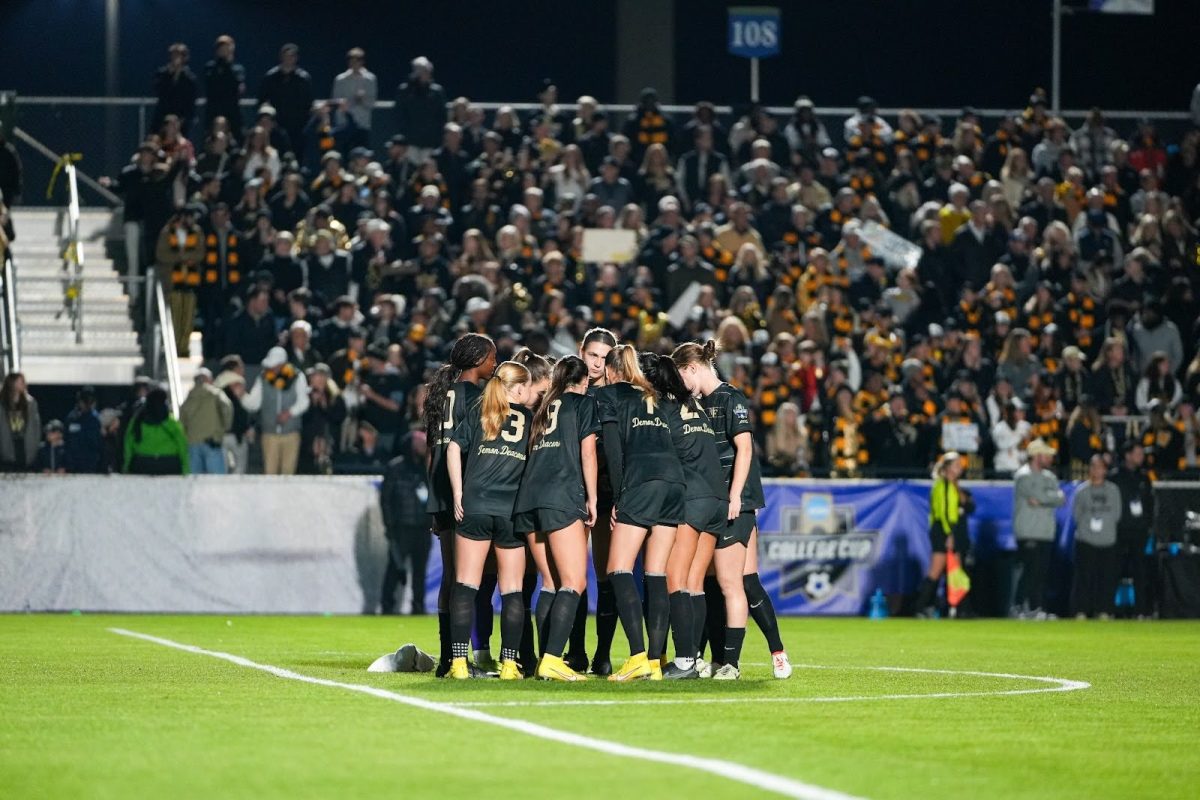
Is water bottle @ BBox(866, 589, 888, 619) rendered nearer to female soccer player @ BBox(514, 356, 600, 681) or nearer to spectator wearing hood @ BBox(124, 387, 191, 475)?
spectator wearing hood @ BBox(124, 387, 191, 475)

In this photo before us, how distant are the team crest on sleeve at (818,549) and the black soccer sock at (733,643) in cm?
1102

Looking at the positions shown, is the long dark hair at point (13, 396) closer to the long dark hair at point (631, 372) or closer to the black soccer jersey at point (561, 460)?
the black soccer jersey at point (561, 460)

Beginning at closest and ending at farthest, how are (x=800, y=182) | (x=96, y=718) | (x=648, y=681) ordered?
(x=96, y=718) → (x=648, y=681) → (x=800, y=182)

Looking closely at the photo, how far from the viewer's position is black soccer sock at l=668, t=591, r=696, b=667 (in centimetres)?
1296

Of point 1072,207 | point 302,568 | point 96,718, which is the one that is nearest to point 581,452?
point 96,718

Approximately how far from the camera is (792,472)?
24.9 meters

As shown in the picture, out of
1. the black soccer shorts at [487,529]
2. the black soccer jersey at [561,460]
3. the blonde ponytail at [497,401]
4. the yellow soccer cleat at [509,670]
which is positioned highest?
the blonde ponytail at [497,401]

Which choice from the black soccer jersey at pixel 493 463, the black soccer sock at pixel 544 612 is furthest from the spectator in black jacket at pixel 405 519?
the black soccer jersey at pixel 493 463

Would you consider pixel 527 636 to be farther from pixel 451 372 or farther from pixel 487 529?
pixel 451 372

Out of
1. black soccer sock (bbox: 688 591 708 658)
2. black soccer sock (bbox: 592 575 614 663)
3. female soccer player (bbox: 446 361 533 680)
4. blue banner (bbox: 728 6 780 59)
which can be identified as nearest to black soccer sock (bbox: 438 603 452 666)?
female soccer player (bbox: 446 361 533 680)

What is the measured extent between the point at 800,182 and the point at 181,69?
28.8 feet

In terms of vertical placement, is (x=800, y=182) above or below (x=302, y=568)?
above

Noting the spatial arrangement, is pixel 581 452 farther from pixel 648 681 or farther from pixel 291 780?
pixel 291 780

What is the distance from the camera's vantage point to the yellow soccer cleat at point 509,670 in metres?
12.9
